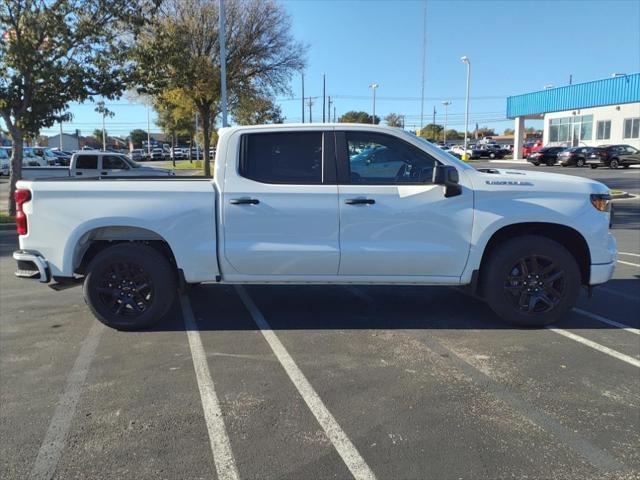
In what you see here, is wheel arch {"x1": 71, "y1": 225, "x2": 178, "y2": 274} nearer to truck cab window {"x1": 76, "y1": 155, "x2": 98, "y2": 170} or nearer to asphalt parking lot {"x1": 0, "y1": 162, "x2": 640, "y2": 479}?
asphalt parking lot {"x1": 0, "y1": 162, "x2": 640, "y2": 479}

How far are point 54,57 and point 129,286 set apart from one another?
32.3 ft

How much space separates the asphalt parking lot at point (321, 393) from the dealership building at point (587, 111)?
40927mm

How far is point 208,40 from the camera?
24547 millimetres

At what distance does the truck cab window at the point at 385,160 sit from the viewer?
5.02 m

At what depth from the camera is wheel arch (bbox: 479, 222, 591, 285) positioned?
5090mm

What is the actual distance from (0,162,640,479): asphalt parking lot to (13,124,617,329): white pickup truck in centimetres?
49

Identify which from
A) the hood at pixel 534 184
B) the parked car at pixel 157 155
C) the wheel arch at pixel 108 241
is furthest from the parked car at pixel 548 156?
the parked car at pixel 157 155

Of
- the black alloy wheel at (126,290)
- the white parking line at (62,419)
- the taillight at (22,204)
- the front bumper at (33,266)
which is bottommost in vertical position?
the white parking line at (62,419)

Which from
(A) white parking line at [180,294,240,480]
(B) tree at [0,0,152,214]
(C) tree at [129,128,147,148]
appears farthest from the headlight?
(C) tree at [129,128,147,148]

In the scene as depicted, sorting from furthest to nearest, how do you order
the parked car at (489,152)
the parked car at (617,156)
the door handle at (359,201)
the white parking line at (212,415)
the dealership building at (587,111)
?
the parked car at (489,152) → the dealership building at (587,111) → the parked car at (617,156) → the door handle at (359,201) → the white parking line at (212,415)

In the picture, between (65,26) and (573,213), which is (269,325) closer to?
(573,213)

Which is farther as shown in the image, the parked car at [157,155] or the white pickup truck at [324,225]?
the parked car at [157,155]

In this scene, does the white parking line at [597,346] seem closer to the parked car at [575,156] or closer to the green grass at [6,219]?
the green grass at [6,219]

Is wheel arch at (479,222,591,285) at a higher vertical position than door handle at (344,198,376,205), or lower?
lower
